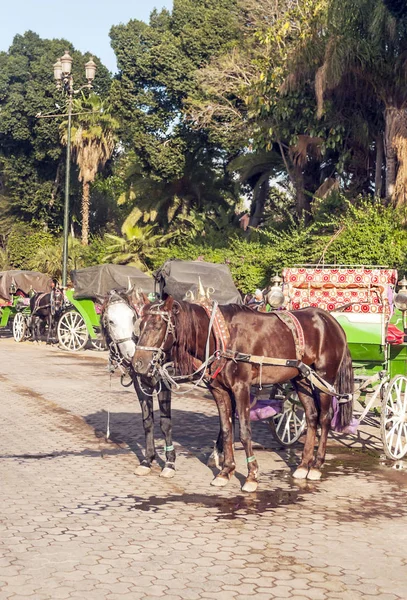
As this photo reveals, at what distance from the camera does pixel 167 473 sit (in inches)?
339

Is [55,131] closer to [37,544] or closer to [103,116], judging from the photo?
[103,116]

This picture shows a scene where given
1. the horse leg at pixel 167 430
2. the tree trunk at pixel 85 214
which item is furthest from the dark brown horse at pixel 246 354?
the tree trunk at pixel 85 214

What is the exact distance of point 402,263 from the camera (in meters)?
23.8

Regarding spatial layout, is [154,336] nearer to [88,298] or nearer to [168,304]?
[168,304]

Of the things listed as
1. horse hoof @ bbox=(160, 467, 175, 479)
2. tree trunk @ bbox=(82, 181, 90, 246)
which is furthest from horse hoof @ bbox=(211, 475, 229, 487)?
tree trunk @ bbox=(82, 181, 90, 246)

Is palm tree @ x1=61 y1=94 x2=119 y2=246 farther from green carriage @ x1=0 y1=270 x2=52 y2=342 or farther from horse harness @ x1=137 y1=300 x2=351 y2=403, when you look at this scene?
horse harness @ x1=137 y1=300 x2=351 y2=403

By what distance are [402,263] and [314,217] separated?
231 inches

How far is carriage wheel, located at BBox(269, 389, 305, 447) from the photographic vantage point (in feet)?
33.5

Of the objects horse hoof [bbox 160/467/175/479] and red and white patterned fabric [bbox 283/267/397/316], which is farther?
red and white patterned fabric [bbox 283/267/397/316]

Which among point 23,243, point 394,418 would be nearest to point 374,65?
point 394,418

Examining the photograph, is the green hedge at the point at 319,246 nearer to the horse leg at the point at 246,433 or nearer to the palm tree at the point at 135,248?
the palm tree at the point at 135,248

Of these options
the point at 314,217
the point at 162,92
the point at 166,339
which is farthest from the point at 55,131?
the point at 166,339

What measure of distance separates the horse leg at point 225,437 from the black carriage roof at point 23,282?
69.2 feet

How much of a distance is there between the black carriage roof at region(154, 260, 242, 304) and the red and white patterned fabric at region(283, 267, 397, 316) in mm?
8403
